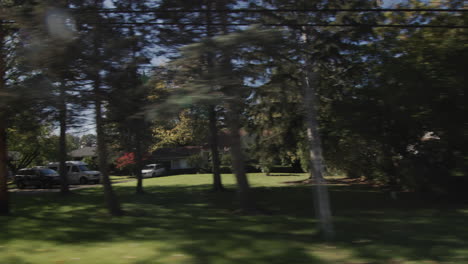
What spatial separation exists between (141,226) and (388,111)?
29.7ft

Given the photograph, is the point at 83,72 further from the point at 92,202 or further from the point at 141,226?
the point at 92,202

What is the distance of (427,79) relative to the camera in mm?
11547

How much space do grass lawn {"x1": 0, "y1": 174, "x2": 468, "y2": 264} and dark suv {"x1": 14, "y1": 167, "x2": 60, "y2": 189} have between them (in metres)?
13.4

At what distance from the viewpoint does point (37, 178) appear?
1059 inches

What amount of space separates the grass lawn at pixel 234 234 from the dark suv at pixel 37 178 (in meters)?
13.4

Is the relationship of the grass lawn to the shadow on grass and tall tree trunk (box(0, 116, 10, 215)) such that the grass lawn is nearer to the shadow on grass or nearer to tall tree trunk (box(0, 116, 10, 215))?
the shadow on grass

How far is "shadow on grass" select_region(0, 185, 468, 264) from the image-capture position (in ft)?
22.3

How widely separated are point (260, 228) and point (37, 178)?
2351cm

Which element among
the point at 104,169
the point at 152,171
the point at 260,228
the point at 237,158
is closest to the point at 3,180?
the point at 104,169

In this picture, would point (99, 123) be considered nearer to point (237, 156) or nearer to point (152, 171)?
point (237, 156)

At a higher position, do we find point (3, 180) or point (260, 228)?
point (3, 180)

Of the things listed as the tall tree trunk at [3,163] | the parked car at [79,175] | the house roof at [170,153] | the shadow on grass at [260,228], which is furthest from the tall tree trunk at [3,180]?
the house roof at [170,153]

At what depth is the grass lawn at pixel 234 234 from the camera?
21.7ft

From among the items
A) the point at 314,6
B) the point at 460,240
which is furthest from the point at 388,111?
the point at 460,240
